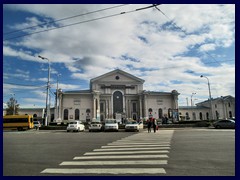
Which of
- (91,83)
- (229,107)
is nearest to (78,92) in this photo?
(91,83)

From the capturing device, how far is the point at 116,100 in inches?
3132

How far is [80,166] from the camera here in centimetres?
736

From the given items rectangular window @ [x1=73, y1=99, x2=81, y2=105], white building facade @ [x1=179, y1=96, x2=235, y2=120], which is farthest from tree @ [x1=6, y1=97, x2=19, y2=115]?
white building facade @ [x1=179, y1=96, x2=235, y2=120]

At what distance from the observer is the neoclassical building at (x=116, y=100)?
7638cm

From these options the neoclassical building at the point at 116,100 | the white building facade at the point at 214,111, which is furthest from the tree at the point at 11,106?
the white building facade at the point at 214,111

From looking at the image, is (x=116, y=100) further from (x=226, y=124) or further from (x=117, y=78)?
(x=226, y=124)

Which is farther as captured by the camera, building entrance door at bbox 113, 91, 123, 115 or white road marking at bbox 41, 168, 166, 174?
building entrance door at bbox 113, 91, 123, 115

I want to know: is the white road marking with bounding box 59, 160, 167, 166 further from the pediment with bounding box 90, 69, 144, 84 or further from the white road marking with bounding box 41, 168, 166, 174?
the pediment with bounding box 90, 69, 144, 84

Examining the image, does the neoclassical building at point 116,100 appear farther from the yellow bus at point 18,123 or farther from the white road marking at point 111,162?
the white road marking at point 111,162

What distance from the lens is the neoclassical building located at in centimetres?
7638

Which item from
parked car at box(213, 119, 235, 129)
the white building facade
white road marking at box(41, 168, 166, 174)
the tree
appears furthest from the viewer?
the white building facade

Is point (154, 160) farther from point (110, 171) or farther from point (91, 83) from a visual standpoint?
point (91, 83)

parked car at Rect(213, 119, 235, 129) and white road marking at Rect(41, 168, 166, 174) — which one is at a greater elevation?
white road marking at Rect(41, 168, 166, 174)

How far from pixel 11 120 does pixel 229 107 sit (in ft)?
249
